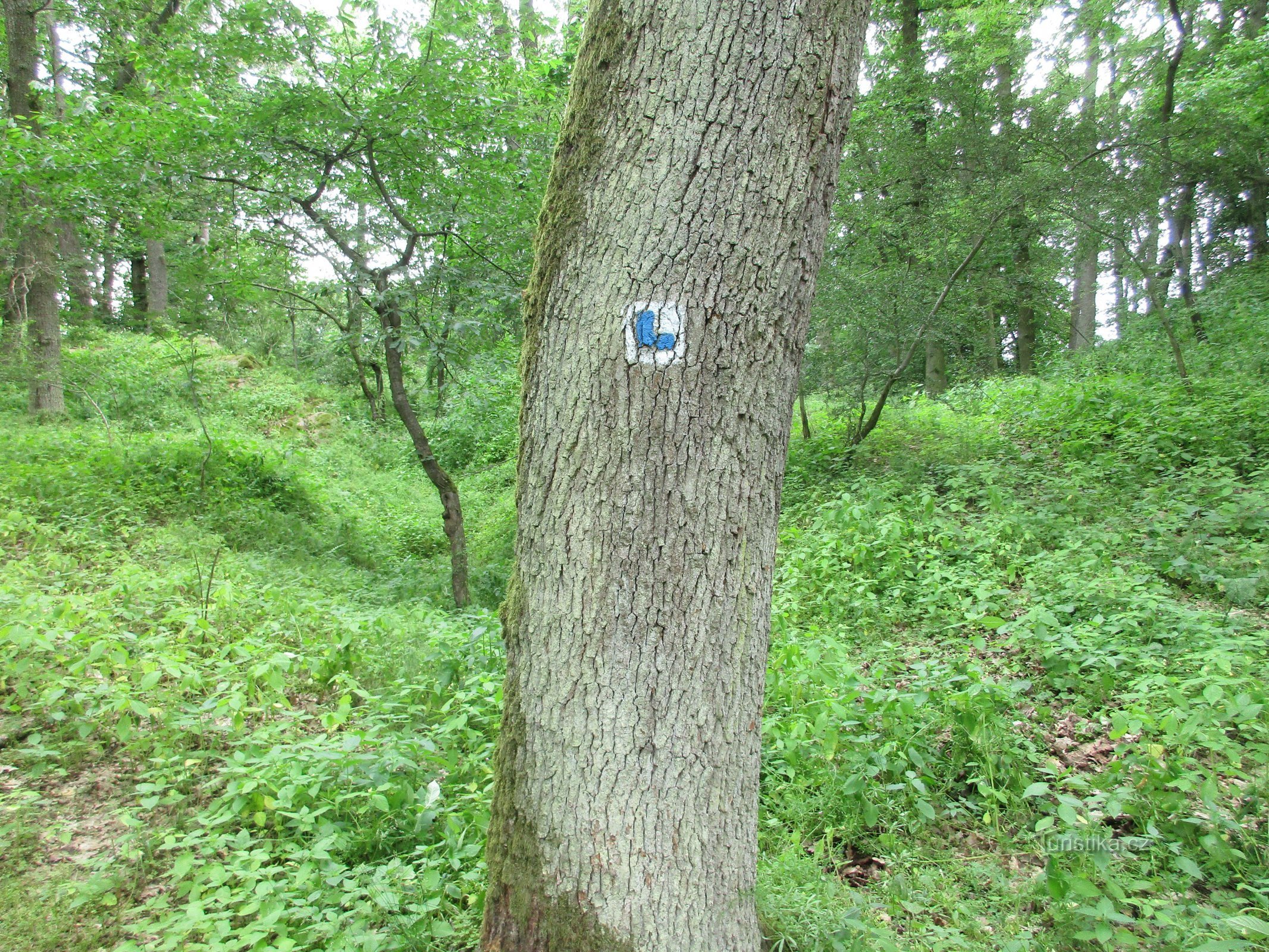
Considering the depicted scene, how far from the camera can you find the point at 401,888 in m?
2.21

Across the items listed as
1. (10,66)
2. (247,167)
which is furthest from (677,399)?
(10,66)

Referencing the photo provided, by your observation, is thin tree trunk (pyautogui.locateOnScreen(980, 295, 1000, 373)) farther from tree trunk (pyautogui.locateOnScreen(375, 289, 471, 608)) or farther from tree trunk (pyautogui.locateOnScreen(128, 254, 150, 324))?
tree trunk (pyautogui.locateOnScreen(128, 254, 150, 324))

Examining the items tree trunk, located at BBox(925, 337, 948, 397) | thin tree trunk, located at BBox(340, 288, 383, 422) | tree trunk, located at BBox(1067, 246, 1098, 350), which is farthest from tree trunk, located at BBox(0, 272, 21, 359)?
tree trunk, located at BBox(1067, 246, 1098, 350)

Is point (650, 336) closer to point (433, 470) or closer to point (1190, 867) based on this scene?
point (1190, 867)

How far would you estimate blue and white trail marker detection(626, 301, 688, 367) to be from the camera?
1.56 meters

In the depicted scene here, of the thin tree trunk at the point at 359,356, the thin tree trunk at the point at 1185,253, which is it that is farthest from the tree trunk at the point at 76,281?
the thin tree trunk at the point at 1185,253

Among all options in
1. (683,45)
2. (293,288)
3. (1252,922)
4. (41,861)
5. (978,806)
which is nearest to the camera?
(683,45)

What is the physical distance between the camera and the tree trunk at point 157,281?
569 inches

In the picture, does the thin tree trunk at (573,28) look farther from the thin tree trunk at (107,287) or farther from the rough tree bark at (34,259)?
the thin tree trunk at (107,287)

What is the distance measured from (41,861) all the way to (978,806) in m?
3.68

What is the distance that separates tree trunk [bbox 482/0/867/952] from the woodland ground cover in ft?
2.24

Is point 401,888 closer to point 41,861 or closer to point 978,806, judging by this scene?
point 41,861

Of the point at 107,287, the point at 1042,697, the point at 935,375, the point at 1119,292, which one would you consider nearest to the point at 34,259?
the point at 1042,697

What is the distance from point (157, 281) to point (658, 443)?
57.9ft
